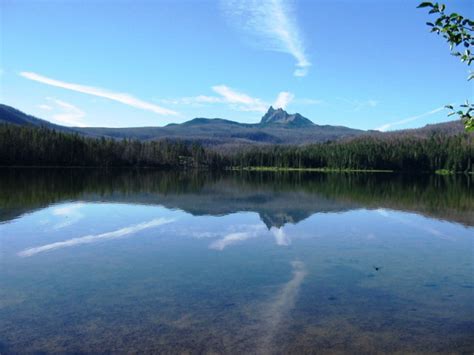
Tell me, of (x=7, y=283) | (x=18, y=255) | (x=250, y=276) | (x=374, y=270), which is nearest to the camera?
(x=7, y=283)

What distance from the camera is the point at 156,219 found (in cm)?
3688

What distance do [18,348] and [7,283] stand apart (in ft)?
22.4

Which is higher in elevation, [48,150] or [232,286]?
[48,150]

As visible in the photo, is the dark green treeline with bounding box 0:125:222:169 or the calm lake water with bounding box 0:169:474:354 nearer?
the calm lake water with bounding box 0:169:474:354

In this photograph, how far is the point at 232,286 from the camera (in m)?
17.2

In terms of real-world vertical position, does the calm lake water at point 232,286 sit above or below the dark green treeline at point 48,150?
below

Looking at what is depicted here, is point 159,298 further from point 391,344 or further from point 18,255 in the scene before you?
point 18,255

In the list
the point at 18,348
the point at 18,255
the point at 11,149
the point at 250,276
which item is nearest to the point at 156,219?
the point at 18,255

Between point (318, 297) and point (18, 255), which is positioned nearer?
point (318, 297)

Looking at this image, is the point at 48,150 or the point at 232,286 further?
the point at 48,150

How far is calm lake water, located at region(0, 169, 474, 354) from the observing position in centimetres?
1211

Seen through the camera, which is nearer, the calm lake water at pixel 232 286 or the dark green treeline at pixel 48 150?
the calm lake water at pixel 232 286

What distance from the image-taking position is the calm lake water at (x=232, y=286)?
1211 centimetres

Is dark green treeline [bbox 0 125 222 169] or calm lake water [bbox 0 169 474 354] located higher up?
dark green treeline [bbox 0 125 222 169]
